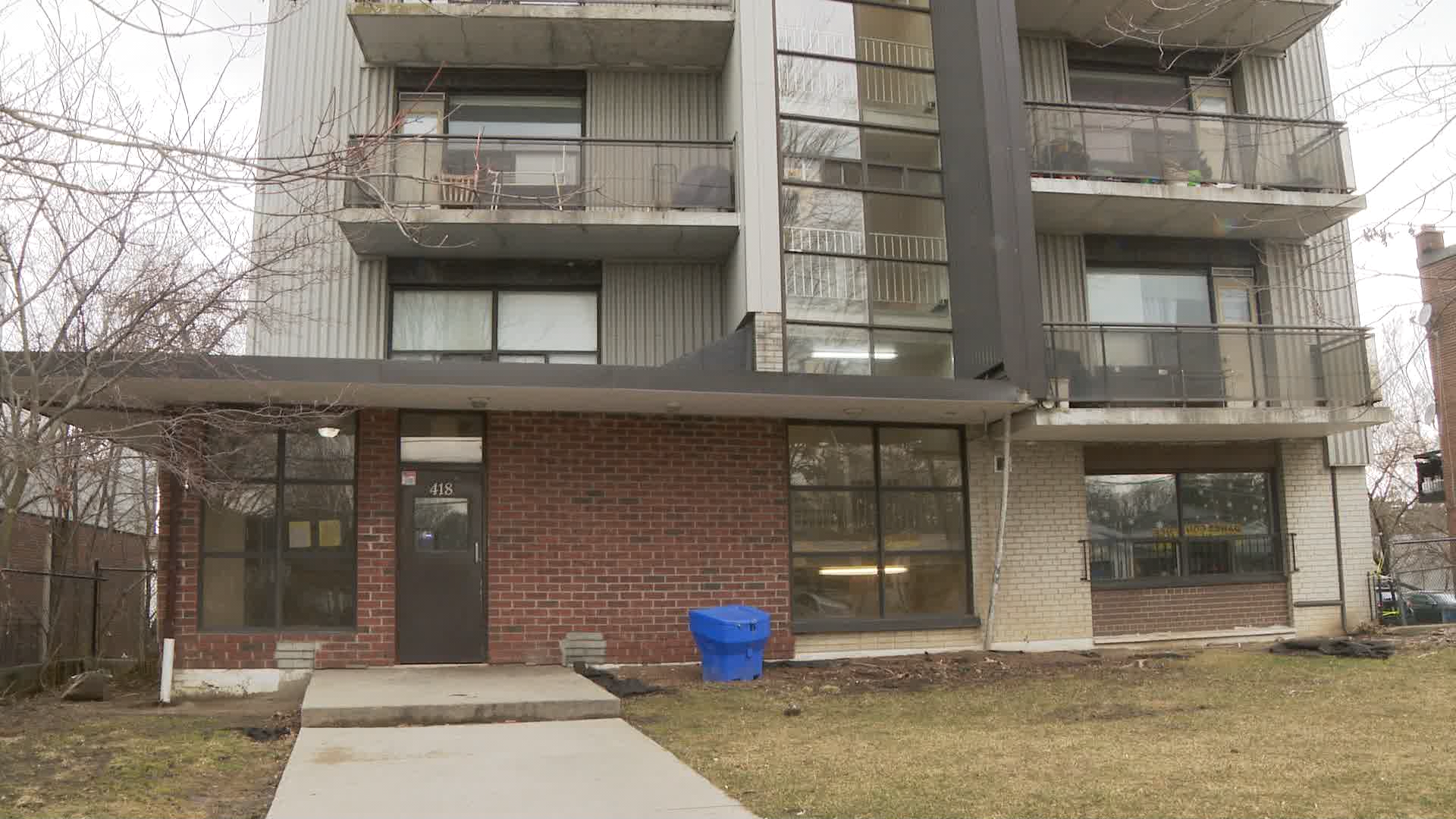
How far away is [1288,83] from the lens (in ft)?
53.1

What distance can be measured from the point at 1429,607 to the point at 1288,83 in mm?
8473

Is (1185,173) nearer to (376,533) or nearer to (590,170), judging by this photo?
(590,170)

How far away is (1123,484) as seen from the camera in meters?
15.0

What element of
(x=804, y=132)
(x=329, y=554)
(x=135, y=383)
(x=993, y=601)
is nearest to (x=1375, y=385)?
(x=993, y=601)

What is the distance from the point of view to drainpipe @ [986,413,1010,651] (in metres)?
Result: 13.4

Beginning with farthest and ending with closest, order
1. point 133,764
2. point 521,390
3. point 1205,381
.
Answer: point 1205,381 < point 521,390 < point 133,764

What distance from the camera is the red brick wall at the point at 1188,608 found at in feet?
47.9

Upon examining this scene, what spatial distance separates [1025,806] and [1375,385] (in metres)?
10.6

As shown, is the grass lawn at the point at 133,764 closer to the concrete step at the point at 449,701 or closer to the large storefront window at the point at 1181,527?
the concrete step at the point at 449,701

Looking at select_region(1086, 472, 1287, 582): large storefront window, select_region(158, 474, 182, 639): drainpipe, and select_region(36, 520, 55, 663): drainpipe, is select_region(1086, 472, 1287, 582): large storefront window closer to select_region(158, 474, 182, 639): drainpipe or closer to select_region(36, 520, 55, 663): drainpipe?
select_region(158, 474, 182, 639): drainpipe

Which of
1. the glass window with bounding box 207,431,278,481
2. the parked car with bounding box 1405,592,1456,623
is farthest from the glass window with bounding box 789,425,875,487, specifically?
the parked car with bounding box 1405,592,1456,623

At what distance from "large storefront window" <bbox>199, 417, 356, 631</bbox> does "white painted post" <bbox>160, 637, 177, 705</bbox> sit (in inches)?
32.6

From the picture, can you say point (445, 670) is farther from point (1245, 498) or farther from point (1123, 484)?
point (1245, 498)

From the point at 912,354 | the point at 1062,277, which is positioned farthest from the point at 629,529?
the point at 1062,277
